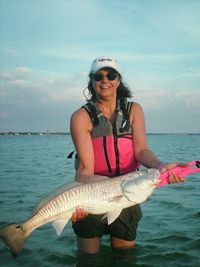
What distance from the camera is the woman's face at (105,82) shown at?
5973 millimetres

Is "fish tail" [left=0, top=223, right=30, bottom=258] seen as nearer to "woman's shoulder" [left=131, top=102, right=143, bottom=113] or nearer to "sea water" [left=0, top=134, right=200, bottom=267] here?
"sea water" [left=0, top=134, right=200, bottom=267]

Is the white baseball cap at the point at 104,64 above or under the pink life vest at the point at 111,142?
above

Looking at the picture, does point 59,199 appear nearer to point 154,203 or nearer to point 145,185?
point 145,185

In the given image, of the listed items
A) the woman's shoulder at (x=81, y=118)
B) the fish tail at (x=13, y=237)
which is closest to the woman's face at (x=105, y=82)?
the woman's shoulder at (x=81, y=118)

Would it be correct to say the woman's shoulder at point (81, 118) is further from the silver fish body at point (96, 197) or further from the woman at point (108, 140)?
the silver fish body at point (96, 197)

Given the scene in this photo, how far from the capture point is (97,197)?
5.56 metres

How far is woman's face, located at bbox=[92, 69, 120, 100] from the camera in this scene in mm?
5973

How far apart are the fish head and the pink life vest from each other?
659 mm

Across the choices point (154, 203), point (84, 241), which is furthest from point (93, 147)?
point (154, 203)

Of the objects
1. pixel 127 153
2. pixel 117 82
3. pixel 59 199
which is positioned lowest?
pixel 59 199

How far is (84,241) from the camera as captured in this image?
246 inches

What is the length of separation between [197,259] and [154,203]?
456 cm

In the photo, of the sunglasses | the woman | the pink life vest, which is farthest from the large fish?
the sunglasses

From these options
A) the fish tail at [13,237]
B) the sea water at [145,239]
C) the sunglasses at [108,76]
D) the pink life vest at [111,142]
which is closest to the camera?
the fish tail at [13,237]
